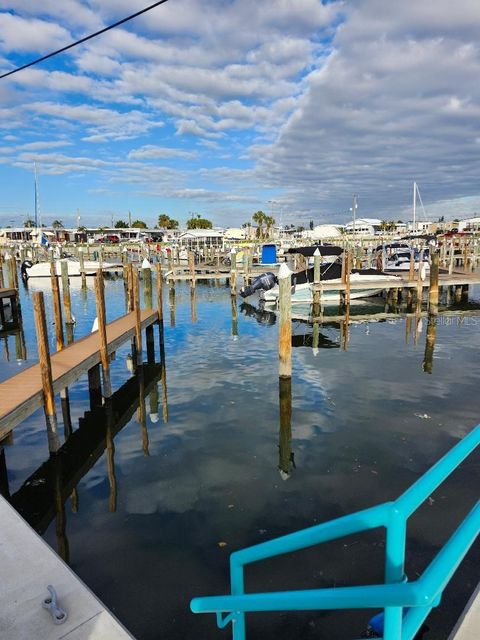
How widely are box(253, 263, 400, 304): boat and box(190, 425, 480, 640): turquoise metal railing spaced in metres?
21.8

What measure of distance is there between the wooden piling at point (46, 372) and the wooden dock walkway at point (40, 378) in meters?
0.19

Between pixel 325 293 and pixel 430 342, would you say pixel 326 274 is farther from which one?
pixel 430 342

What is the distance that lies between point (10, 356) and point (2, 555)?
1363 centimetres

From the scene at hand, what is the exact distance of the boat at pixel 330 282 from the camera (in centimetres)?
2466

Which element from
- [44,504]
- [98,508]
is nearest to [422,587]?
[98,508]

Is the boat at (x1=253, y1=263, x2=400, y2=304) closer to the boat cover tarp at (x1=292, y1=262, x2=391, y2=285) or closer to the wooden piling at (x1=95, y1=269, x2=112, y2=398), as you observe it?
the boat cover tarp at (x1=292, y1=262, x2=391, y2=285)

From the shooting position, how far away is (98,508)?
21.7 feet

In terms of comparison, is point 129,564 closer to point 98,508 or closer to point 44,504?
point 98,508

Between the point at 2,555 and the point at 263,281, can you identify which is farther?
the point at 263,281

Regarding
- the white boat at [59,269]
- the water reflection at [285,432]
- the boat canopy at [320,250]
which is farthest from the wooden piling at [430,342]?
the white boat at [59,269]

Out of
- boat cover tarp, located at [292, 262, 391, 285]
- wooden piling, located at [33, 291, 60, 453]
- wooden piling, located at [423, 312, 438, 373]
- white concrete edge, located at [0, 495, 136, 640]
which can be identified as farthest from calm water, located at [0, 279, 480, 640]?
boat cover tarp, located at [292, 262, 391, 285]

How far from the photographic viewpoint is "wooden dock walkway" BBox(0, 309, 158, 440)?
23.8ft

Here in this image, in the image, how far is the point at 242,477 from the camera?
732 centimetres

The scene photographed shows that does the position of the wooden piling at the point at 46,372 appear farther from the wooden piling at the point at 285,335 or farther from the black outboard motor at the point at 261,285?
the black outboard motor at the point at 261,285
